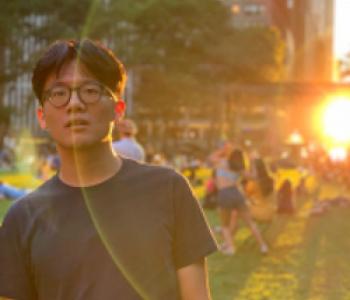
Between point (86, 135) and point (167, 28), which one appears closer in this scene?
point (86, 135)

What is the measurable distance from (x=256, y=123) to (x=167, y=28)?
60009 mm

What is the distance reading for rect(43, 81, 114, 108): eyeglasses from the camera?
8.75ft

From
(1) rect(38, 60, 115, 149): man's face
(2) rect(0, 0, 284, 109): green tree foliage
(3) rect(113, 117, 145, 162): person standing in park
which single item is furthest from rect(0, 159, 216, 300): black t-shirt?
(2) rect(0, 0, 284, 109): green tree foliage

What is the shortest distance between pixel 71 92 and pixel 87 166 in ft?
0.70

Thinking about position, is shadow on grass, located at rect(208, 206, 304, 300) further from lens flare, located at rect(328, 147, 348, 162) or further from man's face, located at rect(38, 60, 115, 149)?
lens flare, located at rect(328, 147, 348, 162)

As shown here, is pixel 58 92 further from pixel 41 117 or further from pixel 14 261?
pixel 14 261

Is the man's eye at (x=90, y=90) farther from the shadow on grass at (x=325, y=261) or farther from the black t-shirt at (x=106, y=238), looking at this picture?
the shadow on grass at (x=325, y=261)

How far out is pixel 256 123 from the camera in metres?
106

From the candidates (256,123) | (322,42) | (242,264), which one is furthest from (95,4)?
(322,42)

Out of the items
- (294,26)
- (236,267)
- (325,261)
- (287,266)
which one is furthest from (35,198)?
(294,26)

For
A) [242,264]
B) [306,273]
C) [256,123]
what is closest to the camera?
[306,273]

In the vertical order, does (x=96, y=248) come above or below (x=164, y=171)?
below

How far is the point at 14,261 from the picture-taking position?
264cm

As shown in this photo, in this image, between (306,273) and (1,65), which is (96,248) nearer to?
(306,273)
